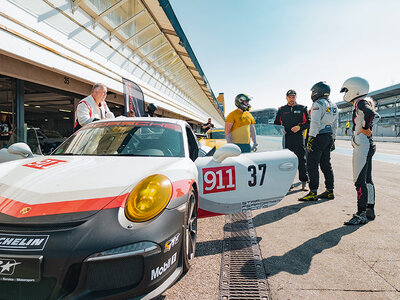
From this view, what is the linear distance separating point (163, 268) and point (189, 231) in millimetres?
580

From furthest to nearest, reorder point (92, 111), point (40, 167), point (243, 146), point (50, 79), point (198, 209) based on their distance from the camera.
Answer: point (50, 79)
point (243, 146)
point (92, 111)
point (198, 209)
point (40, 167)

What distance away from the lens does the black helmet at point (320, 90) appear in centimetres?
418

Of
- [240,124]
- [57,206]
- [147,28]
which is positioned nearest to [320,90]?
[240,124]

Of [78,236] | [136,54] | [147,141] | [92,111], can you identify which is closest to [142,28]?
[136,54]

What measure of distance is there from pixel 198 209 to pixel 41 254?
4.65 feet

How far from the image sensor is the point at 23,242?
1215mm

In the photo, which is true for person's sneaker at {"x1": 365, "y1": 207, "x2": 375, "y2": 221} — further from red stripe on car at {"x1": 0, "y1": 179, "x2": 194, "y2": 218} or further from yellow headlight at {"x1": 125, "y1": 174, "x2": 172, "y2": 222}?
red stripe on car at {"x1": 0, "y1": 179, "x2": 194, "y2": 218}

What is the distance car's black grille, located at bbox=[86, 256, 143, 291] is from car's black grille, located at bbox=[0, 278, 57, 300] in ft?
0.57

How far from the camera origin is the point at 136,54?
11.2 metres

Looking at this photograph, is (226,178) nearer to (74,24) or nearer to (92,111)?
(92,111)

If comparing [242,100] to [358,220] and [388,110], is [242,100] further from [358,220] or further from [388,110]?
[388,110]

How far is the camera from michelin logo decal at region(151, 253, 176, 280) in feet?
4.32

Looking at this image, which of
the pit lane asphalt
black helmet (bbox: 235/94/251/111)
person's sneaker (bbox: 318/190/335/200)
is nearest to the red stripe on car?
the pit lane asphalt

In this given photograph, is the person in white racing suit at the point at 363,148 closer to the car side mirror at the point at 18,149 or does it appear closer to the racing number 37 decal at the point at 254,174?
the racing number 37 decal at the point at 254,174
